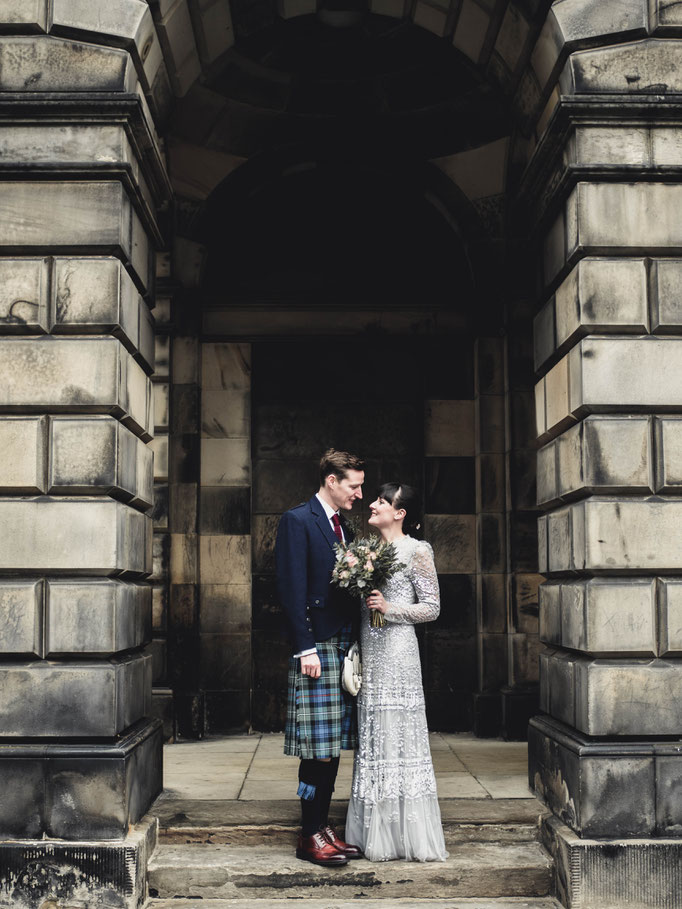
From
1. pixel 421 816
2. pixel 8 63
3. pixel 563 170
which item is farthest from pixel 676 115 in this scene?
pixel 421 816

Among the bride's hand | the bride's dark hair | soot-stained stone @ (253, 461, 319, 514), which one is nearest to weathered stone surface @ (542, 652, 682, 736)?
the bride's hand

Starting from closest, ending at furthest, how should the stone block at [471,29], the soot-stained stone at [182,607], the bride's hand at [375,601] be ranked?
1. the bride's hand at [375,601]
2. the stone block at [471,29]
3. the soot-stained stone at [182,607]

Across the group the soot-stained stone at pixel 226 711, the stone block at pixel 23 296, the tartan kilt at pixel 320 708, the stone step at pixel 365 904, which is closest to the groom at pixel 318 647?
the tartan kilt at pixel 320 708

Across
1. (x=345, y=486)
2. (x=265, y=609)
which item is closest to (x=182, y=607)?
(x=265, y=609)

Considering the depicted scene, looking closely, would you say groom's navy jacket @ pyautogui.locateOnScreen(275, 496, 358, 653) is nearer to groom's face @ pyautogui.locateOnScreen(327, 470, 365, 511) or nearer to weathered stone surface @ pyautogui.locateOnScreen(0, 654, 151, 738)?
groom's face @ pyautogui.locateOnScreen(327, 470, 365, 511)

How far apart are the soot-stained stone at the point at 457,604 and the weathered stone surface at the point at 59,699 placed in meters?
4.51

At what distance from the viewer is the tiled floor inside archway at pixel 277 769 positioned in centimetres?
661

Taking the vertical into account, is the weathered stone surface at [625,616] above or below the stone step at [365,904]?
above

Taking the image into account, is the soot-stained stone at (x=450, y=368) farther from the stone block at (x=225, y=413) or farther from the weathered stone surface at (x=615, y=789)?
the weathered stone surface at (x=615, y=789)

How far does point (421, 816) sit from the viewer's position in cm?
558

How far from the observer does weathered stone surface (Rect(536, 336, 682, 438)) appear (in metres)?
5.69

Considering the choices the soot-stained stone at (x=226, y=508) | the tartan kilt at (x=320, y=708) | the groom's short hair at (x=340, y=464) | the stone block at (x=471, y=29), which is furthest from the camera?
the soot-stained stone at (x=226, y=508)

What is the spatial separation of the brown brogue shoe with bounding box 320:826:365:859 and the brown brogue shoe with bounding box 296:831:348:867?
1 cm

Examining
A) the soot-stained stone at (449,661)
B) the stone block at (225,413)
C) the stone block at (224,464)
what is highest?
the stone block at (225,413)
